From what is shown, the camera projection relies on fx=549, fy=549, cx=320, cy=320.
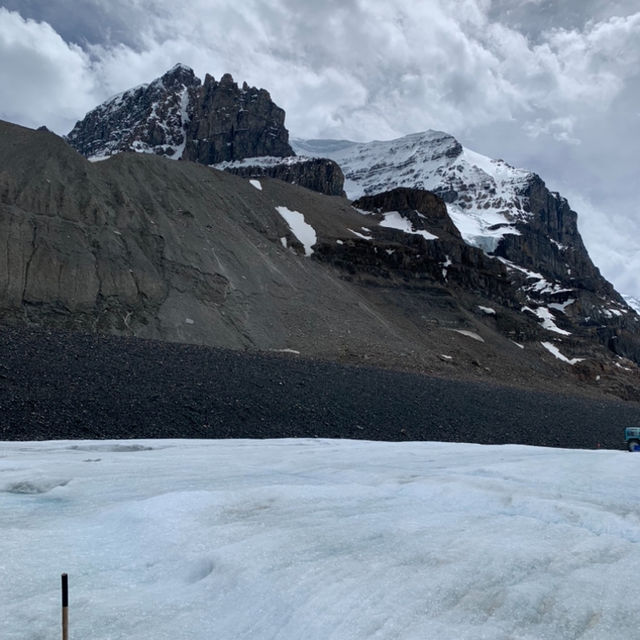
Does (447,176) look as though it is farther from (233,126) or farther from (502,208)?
(233,126)

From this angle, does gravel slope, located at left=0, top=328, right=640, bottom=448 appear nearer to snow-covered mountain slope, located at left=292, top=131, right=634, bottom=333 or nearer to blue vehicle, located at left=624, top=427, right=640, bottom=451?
blue vehicle, located at left=624, top=427, right=640, bottom=451

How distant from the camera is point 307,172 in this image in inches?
3794

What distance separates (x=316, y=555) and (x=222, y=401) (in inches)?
453

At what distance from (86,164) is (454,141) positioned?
6444 inches

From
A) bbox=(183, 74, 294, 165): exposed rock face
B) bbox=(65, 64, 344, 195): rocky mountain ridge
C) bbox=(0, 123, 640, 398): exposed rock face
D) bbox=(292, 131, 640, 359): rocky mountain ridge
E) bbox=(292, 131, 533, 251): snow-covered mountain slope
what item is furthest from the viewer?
bbox=(292, 131, 533, 251): snow-covered mountain slope

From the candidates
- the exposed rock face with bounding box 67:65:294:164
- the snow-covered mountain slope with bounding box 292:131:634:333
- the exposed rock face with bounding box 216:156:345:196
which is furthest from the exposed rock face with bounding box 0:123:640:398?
the exposed rock face with bounding box 67:65:294:164

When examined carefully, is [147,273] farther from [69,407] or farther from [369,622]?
[369,622]

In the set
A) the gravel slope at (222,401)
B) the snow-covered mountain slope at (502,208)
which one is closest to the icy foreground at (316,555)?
the gravel slope at (222,401)

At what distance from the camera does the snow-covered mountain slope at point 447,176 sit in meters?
148

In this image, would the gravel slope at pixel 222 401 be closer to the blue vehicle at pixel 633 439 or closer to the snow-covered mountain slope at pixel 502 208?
the blue vehicle at pixel 633 439

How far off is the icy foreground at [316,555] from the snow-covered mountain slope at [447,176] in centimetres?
12930

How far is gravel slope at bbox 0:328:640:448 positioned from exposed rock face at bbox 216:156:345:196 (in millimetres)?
75767

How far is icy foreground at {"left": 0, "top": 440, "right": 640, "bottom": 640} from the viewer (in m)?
2.63

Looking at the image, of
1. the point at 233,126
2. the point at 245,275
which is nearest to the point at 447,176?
the point at 233,126
